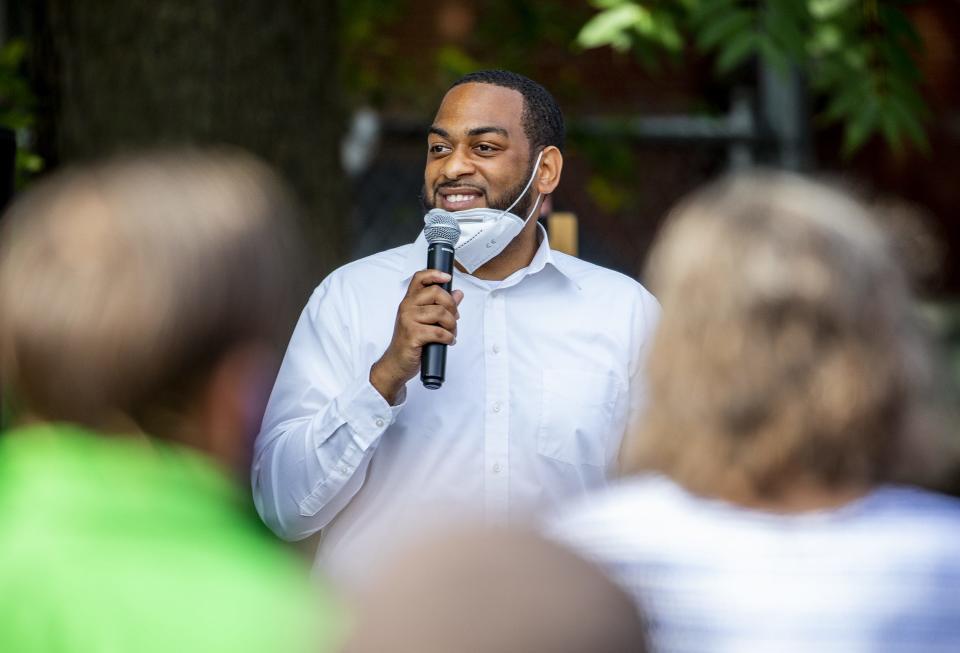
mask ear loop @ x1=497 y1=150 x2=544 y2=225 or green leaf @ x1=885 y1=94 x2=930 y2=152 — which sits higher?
green leaf @ x1=885 y1=94 x2=930 y2=152

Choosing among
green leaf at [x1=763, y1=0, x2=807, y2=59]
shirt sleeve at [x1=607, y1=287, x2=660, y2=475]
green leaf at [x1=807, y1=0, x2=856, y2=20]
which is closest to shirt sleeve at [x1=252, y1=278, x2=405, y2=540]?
shirt sleeve at [x1=607, y1=287, x2=660, y2=475]

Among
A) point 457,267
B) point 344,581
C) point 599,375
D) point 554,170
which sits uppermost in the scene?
point 554,170

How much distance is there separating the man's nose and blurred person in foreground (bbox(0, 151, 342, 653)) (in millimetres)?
1409

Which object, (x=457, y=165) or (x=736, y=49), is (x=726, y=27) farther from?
(x=457, y=165)

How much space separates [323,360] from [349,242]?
6.26 ft

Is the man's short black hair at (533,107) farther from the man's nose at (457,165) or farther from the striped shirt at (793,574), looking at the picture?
the striped shirt at (793,574)

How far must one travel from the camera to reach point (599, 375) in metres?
2.88

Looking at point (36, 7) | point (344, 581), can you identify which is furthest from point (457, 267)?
point (36, 7)

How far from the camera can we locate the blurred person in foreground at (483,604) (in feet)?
3.44

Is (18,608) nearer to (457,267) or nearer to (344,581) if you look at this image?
(344,581)

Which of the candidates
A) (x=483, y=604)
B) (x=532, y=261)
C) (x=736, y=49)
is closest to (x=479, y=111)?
(x=532, y=261)

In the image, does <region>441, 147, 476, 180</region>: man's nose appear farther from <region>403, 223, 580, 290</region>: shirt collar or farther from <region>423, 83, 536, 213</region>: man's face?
<region>403, 223, 580, 290</region>: shirt collar

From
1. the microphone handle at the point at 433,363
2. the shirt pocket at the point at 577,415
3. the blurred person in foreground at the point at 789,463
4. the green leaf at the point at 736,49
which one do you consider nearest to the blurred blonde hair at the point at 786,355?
the blurred person in foreground at the point at 789,463

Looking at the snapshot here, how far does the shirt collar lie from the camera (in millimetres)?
3008
